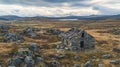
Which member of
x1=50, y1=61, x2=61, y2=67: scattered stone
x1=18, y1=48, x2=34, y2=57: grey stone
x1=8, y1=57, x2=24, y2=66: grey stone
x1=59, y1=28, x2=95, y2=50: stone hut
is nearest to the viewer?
x1=8, y1=57, x2=24, y2=66: grey stone

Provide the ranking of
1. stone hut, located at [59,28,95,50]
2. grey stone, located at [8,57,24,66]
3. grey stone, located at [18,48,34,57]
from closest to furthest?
grey stone, located at [8,57,24,66], grey stone, located at [18,48,34,57], stone hut, located at [59,28,95,50]

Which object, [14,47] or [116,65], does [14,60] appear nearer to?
[14,47]

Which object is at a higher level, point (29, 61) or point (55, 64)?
point (29, 61)

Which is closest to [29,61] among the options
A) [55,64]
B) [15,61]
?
[15,61]

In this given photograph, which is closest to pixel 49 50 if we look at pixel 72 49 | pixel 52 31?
pixel 72 49

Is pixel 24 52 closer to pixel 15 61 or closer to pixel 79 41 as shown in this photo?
pixel 15 61

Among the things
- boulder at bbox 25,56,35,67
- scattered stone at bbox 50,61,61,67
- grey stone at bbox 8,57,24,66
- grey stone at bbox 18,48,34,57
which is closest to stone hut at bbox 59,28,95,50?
scattered stone at bbox 50,61,61,67

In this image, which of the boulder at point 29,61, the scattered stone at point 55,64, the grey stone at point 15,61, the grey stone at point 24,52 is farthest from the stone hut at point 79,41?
the grey stone at point 15,61

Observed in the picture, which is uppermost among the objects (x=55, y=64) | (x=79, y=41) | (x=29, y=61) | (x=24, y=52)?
(x=79, y=41)

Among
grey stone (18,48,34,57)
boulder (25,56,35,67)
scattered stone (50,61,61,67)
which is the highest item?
grey stone (18,48,34,57)

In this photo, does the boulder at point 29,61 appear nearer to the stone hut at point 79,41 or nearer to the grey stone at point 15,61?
the grey stone at point 15,61

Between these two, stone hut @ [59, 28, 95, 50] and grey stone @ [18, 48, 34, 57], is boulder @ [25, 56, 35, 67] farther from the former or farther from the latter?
stone hut @ [59, 28, 95, 50]
